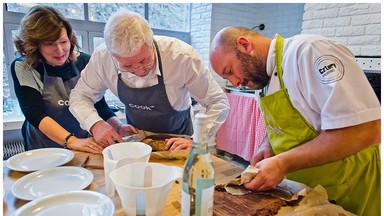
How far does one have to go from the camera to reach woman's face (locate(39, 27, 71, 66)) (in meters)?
1.30

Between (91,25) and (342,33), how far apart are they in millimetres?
2430

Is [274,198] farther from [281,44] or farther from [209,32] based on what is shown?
[209,32]

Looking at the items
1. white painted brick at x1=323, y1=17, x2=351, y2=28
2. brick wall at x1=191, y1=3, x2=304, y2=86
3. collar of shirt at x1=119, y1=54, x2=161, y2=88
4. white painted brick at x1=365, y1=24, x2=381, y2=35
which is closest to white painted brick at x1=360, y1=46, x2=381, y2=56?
white painted brick at x1=365, y1=24, x2=381, y2=35

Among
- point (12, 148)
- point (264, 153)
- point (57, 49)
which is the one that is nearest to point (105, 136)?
point (57, 49)

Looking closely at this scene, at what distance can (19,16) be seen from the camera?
2389mm

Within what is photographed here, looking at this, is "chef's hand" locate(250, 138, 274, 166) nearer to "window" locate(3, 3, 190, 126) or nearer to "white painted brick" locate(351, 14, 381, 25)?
"white painted brick" locate(351, 14, 381, 25)

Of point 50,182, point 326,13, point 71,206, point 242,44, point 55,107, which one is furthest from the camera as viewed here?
point 326,13

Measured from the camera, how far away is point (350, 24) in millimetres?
2148

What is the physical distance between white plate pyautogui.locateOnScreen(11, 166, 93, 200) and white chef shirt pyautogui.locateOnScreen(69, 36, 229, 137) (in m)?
0.39

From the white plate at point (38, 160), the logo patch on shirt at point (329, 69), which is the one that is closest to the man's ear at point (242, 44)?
the logo patch on shirt at point (329, 69)

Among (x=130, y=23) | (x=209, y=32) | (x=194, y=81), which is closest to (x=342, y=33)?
(x=209, y=32)

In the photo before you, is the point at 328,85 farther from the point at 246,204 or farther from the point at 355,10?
the point at 355,10

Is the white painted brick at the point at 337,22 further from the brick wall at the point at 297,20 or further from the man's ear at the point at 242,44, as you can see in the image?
the man's ear at the point at 242,44

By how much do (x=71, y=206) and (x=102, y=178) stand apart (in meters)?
0.21
